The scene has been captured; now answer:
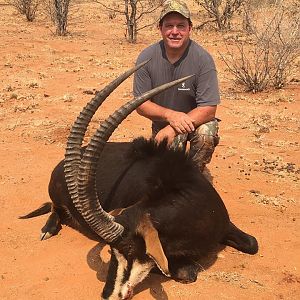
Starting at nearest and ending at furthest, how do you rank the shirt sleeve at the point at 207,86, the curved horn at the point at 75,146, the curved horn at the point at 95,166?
the curved horn at the point at 95,166 → the curved horn at the point at 75,146 → the shirt sleeve at the point at 207,86

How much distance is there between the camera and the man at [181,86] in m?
4.62

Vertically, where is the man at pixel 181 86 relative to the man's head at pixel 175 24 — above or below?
below

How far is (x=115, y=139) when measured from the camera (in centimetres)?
721

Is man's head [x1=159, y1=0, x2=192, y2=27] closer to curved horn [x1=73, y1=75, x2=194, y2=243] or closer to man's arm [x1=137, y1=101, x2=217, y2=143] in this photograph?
man's arm [x1=137, y1=101, x2=217, y2=143]

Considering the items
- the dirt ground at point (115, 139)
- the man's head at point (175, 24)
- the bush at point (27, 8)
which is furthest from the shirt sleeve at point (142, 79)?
the bush at point (27, 8)

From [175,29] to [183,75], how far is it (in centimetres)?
48

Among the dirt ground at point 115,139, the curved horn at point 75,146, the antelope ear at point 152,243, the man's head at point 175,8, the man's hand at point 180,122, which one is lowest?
the dirt ground at point 115,139

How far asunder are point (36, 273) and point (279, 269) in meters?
1.98

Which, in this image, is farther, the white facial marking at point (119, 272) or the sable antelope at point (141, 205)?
the white facial marking at point (119, 272)

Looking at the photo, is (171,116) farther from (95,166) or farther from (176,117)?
(95,166)

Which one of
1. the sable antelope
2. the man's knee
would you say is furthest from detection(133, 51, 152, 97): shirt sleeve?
the sable antelope

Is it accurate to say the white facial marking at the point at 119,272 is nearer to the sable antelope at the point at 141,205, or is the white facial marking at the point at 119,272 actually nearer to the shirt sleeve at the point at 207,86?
the sable antelope at the point at 141,205

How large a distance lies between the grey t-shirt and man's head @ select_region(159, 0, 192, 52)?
0.21 m

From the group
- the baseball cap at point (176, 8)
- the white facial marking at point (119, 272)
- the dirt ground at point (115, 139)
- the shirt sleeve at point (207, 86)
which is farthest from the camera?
the shirt sleeve at point (207, 86)
